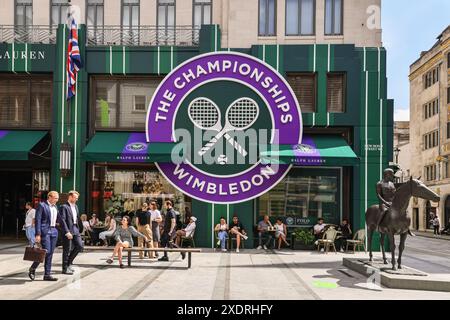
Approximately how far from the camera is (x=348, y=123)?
21031mm

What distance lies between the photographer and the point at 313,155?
19812 mm

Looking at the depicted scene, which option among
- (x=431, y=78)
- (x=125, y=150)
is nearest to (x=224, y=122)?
(x=125, y=150)

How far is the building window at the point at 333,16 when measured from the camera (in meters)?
23.7

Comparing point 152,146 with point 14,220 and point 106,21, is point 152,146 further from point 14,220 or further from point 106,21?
point 14,220

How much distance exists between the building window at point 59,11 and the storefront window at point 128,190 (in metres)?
7.19

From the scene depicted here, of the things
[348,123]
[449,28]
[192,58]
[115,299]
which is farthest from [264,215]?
[449,28]

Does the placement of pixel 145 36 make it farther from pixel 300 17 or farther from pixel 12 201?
pixel 12 201

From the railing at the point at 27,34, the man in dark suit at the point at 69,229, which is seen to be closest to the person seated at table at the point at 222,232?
the man in dark suit at the point at 69,229

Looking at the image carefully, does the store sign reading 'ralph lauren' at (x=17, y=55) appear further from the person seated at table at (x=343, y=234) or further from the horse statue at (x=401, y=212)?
the horse statue at (x=401, y=212)

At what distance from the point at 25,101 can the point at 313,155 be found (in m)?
12.2

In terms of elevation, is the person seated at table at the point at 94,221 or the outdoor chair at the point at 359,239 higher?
the person seated at table at the point at 94,221

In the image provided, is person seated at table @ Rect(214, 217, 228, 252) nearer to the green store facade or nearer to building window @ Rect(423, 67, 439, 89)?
the green store facade

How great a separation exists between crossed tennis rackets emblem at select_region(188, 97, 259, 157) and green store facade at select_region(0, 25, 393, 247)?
1.86m

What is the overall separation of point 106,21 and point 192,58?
539 cm
